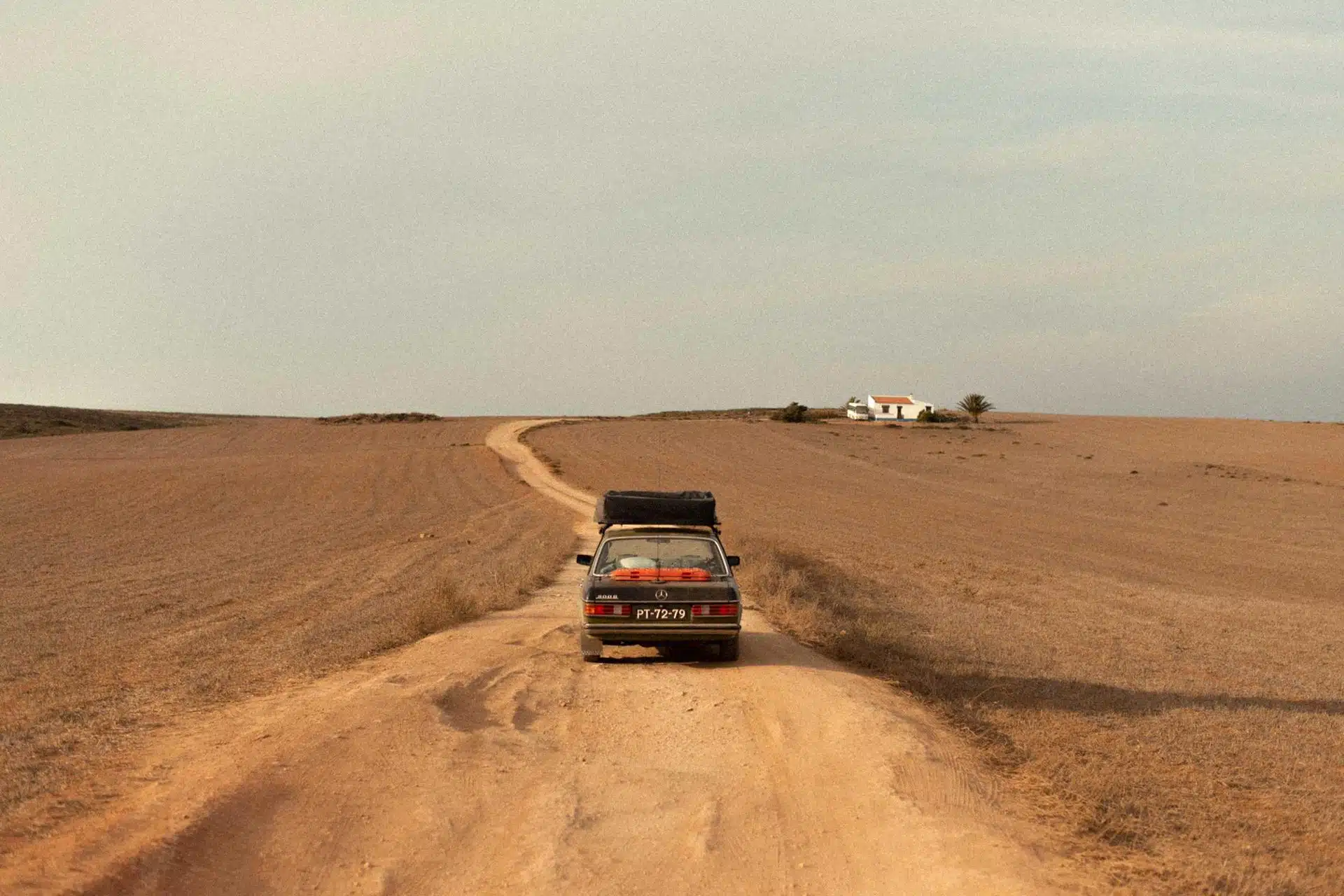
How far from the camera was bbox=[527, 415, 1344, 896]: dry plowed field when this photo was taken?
28.2 ft

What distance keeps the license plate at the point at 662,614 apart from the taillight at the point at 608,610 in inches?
5.0

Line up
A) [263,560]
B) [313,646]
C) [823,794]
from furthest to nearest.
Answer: [263,560] < [313,646] < [823,794]

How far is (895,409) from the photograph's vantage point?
115 m

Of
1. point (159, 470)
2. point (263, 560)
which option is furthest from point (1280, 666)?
point (159, 470)

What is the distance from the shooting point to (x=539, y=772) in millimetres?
9336

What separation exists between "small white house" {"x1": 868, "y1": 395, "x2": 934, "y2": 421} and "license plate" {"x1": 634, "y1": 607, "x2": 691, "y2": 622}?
10196 centimetres

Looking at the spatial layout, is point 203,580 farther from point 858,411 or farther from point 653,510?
point 858,411

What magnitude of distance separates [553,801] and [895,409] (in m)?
109

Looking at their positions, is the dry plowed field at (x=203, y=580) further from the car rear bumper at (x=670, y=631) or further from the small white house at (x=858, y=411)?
the small white house at (x=858, y=411)

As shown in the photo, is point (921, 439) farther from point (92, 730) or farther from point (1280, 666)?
point (92, 730)

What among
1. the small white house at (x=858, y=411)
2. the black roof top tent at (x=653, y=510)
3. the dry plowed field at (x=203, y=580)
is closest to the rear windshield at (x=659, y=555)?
the black roof top tent at (x=653, y=510)

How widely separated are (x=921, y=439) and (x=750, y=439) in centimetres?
1371

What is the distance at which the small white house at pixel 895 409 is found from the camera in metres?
114

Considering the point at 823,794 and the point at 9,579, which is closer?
the point at 823,794
